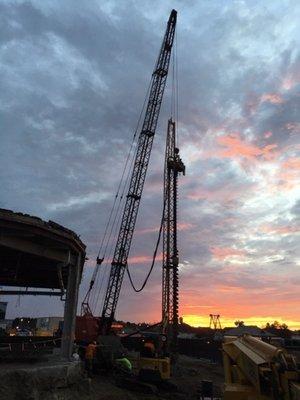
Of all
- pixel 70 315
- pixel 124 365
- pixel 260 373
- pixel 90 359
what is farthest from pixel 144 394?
pixel 260 373

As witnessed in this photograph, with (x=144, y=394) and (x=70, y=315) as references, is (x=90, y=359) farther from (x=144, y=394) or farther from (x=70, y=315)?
(x=70, y=315)

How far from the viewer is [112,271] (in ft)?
165

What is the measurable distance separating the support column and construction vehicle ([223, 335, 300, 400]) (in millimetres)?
10452

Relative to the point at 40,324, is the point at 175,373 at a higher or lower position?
lower

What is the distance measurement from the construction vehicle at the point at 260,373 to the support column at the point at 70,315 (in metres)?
10.5

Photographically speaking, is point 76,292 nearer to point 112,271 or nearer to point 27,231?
point 27,231

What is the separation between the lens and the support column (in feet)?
63.1

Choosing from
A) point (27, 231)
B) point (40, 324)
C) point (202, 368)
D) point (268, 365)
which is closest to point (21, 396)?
point (27, 231)

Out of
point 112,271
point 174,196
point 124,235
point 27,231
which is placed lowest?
point 27,231

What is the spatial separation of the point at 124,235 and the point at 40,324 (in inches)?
2424

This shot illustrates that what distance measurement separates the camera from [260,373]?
785 cm

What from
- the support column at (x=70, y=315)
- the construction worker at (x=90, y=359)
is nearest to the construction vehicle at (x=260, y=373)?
the support column at (x=70, y=315)

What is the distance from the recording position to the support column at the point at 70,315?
63.1 ft

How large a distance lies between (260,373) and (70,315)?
13.7 m
